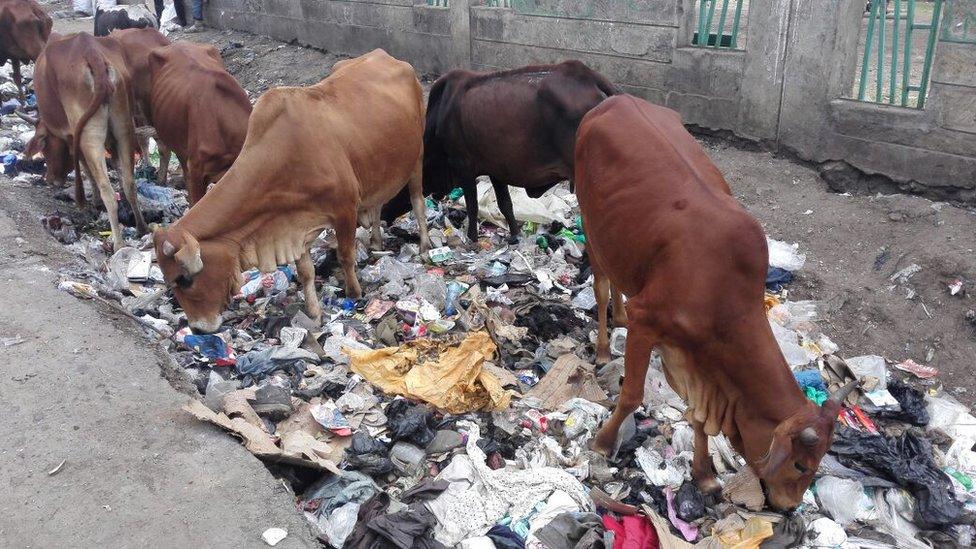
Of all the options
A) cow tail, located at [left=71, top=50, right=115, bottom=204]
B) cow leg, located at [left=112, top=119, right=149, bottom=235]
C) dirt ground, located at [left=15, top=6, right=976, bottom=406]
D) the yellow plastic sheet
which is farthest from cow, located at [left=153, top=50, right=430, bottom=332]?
dirt ground, located at [left=15, top=6, right=976, bottom=406]

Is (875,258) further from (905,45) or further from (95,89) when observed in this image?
(95,89)

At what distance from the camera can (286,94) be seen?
5.41 m

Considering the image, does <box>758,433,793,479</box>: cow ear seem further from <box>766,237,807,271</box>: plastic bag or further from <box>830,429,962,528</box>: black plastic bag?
<box>766,237,807,271</box>: plastic bag

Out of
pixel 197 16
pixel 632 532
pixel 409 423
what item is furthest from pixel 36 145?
pixel 197 16

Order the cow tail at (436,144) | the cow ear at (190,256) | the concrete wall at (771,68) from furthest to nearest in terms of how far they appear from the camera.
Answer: the cow tail at (436,144), the concrete wall at (771,68), the cow ear at (190,256)

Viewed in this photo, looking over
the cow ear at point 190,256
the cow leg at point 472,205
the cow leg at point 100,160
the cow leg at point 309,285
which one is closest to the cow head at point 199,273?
the cow ear at point 190,256

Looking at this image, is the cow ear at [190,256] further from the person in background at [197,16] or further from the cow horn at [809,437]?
the person in background at [197,16]

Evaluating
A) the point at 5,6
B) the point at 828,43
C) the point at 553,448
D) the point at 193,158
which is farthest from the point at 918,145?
the point at 5,6

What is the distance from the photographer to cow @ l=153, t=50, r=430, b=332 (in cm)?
510

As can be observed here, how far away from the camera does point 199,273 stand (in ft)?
16.6

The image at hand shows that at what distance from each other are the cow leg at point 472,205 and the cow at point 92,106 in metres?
3.19

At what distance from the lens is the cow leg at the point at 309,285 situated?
5715 mm

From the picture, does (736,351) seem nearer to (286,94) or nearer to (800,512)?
(800,512)

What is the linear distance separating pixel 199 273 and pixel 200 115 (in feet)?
6.85
